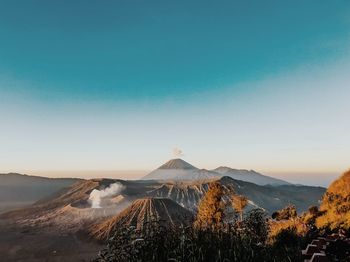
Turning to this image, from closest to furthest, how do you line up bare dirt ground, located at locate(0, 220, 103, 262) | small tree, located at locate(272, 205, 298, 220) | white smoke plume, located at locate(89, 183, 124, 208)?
small tree, located at locate(272, 205, 298, 220)
bare dirt ground, located at locate(0, 220, 103, 262)
white smoke plume, located at locate(89, 183, 124, 208)

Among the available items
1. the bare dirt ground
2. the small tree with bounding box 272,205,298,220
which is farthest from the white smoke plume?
the small tree with bounding box 272,205,298,220

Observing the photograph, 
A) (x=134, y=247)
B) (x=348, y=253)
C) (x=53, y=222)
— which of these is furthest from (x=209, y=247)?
(x=53, y=222)

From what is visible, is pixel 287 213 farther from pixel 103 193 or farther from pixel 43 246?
pixel 103 193

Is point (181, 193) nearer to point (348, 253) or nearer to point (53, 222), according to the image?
point (53, 222)

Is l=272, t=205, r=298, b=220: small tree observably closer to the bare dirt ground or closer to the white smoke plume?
the bare dirt ground

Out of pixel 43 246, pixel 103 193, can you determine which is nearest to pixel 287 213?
pixel 43 246

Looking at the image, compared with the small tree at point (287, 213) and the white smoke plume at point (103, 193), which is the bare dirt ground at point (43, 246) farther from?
the white smoke plume at point (103, 193)

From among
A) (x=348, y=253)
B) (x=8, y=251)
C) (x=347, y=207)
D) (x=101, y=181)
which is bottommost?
(x=8, y=251)
